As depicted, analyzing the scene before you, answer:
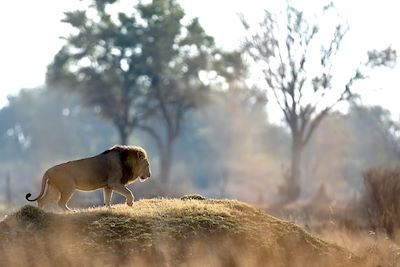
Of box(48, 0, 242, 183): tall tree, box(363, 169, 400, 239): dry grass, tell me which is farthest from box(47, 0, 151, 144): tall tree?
box(363, 169, 400, 239): dry grass

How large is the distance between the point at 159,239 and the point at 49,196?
246 centimetres

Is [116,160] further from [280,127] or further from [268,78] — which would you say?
[280,127]

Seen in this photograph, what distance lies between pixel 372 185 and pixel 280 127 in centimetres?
6819

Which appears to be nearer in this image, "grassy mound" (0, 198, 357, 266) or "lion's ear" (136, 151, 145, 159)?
"grassy mound" (0, 198, 357, 266)

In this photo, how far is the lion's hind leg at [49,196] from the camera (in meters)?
13.3

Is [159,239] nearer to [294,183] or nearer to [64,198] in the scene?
[64,198]

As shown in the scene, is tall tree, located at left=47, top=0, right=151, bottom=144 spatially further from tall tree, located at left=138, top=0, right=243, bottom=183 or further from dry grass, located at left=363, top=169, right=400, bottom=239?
dry grass, located at left=363, top=169, right=400, bottom=239

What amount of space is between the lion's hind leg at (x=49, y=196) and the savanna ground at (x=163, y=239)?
1097 mm

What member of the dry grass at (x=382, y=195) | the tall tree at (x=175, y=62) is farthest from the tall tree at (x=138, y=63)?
the dry grass at (x=382, y=195)

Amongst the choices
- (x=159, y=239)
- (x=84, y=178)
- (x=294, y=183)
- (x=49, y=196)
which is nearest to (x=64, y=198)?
(x=49, y=196)

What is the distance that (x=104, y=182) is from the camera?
524 inches

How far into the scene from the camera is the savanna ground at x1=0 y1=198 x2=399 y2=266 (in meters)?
11.1

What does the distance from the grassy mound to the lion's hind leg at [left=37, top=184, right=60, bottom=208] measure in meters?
1.04

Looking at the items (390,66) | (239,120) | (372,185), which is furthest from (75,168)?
(239,120)
